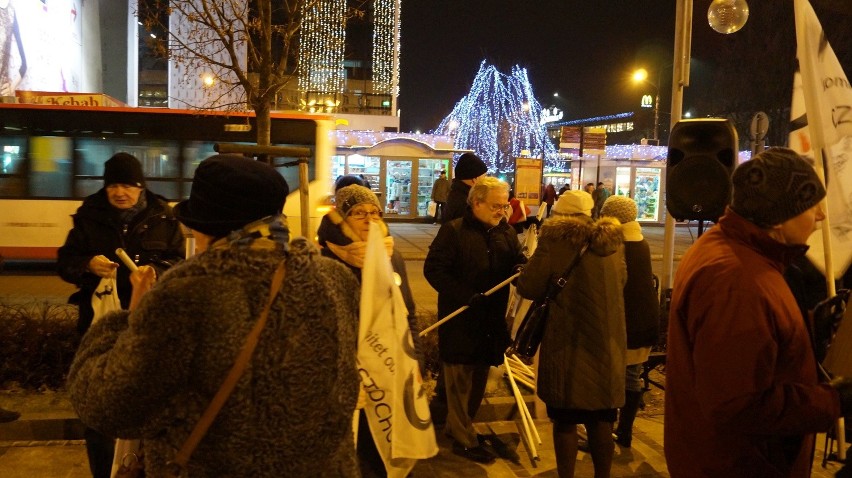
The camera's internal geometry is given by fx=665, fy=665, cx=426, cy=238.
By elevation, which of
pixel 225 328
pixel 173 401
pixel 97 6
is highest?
pixel 97 6

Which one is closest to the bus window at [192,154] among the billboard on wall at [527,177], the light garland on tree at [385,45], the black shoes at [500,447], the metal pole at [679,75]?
the billboard on wall at [527,177]

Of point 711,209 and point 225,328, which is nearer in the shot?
point 225,328

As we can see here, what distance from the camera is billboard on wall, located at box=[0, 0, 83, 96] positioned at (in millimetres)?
19797

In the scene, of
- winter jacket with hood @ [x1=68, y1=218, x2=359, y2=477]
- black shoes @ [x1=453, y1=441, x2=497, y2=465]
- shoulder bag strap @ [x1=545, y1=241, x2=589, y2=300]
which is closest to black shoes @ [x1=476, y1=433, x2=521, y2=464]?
black shoes @ [x1=453, y1=441, x2=497, y2=465]

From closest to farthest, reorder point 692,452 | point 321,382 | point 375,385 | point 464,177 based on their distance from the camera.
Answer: point 321,382, point 692,452, point 375,385, point 464,177

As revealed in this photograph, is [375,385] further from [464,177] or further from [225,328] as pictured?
[464,177]

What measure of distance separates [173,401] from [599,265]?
2748mm

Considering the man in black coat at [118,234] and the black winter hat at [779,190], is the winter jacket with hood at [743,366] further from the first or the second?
the man in black coat at [118,234]

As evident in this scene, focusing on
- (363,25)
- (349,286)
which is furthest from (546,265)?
(363,25)

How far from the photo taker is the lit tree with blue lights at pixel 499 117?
3869 cm

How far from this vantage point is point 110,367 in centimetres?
167

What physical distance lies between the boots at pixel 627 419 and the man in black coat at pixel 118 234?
3440 millimetres

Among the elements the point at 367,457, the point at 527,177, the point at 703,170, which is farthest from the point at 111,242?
the point at 527,177

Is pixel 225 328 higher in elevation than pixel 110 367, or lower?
higher
